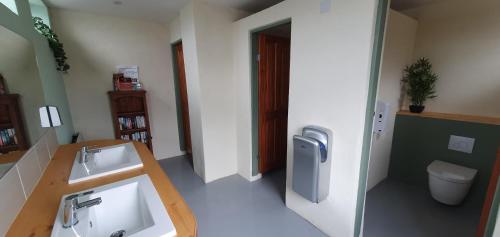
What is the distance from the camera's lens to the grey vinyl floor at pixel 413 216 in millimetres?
1793

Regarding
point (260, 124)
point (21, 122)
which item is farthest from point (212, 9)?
point (21, 122)

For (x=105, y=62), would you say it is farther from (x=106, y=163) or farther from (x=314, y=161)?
(x=314, y=161)

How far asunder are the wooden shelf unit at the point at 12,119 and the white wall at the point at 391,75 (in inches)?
108

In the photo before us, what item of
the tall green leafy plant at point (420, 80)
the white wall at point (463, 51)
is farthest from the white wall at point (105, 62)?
the white wall at point (463, 51)

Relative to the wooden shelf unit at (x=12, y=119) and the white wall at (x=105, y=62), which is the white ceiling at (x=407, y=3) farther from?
the wooden shelf unit at (x=12, y=119)

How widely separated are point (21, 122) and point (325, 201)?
214cm

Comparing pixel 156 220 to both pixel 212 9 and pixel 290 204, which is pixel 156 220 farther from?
pixel 212 9

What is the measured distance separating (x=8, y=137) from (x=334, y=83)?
6.35 feet

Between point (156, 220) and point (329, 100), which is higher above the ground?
point (329, 100)

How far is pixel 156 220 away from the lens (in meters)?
0.82

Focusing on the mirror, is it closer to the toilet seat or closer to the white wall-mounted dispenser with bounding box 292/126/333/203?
the white wall-mounted dispenser with bounding box 292/126/333/203

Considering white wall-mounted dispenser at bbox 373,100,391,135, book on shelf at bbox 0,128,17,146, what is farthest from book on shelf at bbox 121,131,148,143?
white wall-mounted dispenser at bbox 373,100,391,135

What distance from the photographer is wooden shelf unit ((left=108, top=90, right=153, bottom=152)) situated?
9.25 ft

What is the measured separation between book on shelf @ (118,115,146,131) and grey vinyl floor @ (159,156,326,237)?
33.0 inches
